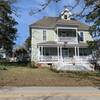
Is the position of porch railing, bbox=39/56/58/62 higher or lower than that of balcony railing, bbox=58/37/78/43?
lower

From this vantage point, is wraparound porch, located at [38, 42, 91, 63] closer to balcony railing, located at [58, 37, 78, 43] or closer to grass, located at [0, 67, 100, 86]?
balcony railing, located at [58, 37, 78, 43]

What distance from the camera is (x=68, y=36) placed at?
5488 cm

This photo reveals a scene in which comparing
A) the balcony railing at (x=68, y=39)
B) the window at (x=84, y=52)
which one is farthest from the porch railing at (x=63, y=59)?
the window at (x=84, y=52)

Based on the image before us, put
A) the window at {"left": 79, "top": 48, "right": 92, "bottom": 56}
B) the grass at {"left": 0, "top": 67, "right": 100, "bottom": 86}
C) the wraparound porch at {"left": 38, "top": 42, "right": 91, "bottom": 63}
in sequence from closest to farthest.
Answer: the grass at {"left": 0, "top": 67, "right": 100, "bottom": 86}
the wraparound porch at {"left": 38, "top": 42, "right": 91, "bottom": 63}
the window at {"left": 79, "top": 48, "right": 92, "bottom": 56}

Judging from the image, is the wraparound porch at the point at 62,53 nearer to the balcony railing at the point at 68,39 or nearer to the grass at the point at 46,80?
the balcony railing at the point at 68,39

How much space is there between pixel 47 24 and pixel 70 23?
3.91 meters

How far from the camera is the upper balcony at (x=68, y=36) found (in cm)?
5362

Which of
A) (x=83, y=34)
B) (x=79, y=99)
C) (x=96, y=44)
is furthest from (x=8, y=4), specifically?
(x=83, y=34)

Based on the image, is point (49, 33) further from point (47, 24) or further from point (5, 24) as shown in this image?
point (5, 24)

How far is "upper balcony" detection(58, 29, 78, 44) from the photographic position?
53.6 meters

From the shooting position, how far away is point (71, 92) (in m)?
15.8

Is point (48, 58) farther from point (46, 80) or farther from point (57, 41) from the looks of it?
point (46, 80)

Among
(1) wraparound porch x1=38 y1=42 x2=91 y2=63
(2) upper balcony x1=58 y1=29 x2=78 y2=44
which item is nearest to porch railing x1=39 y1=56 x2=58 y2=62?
(1) wraparound porch x1=38 y1=42 x2=91 y2=63

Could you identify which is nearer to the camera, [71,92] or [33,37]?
[71,92]
